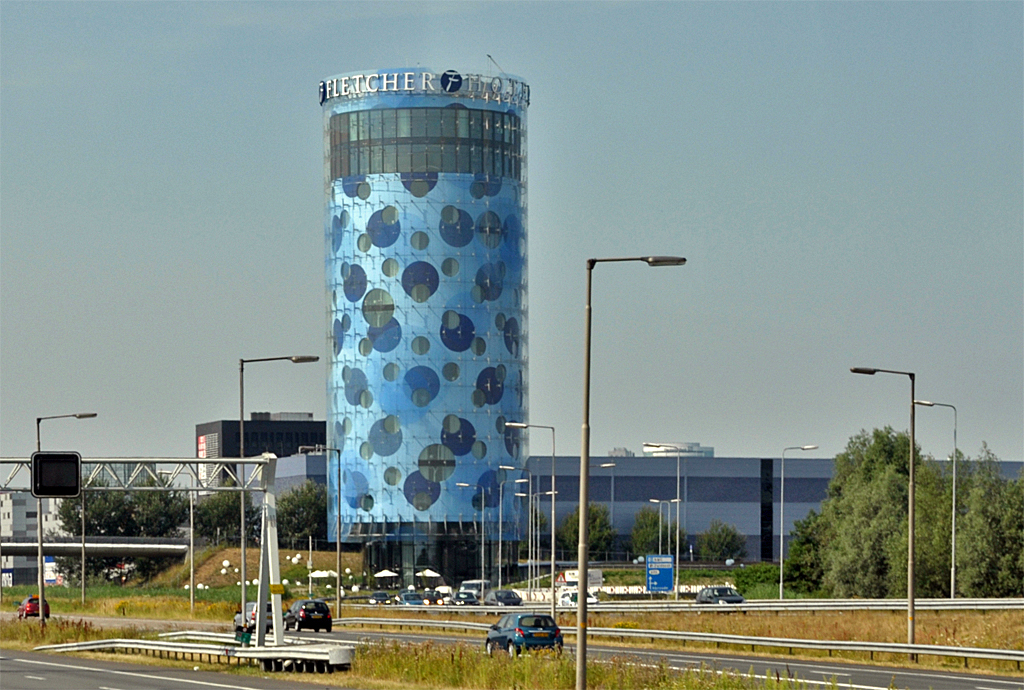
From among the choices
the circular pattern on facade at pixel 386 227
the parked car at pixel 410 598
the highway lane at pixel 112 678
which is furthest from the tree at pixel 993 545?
the circular pattern on facade at pixel 386 227

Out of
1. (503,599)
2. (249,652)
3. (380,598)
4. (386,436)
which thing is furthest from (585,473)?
(386,436)

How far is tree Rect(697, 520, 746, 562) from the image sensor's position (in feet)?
535

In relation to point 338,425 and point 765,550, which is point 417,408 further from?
point 765,550

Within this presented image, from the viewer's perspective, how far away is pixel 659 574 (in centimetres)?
8344

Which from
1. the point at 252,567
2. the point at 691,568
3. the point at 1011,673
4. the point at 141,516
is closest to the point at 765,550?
the point at 691,568

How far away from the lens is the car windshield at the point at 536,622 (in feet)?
169

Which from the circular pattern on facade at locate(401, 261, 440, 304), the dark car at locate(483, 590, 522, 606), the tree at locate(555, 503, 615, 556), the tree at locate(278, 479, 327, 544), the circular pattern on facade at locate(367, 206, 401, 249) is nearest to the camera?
the dark car at locate(483, 590, 522, 606)

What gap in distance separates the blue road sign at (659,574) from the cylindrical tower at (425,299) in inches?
2484

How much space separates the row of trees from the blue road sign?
12.2 meters

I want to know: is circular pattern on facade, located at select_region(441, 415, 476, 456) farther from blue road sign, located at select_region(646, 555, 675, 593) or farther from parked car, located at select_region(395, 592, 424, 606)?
blue road sign, located at select_region(646, 555, 675, 593)

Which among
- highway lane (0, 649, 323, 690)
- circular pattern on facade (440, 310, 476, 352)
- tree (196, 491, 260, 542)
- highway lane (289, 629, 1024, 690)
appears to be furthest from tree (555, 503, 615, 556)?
highway lane (0, 649, 323, 690)

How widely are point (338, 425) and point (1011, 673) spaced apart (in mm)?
106780

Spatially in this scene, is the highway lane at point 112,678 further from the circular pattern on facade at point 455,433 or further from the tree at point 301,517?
the tree at point 301,517

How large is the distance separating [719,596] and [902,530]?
1505cm
